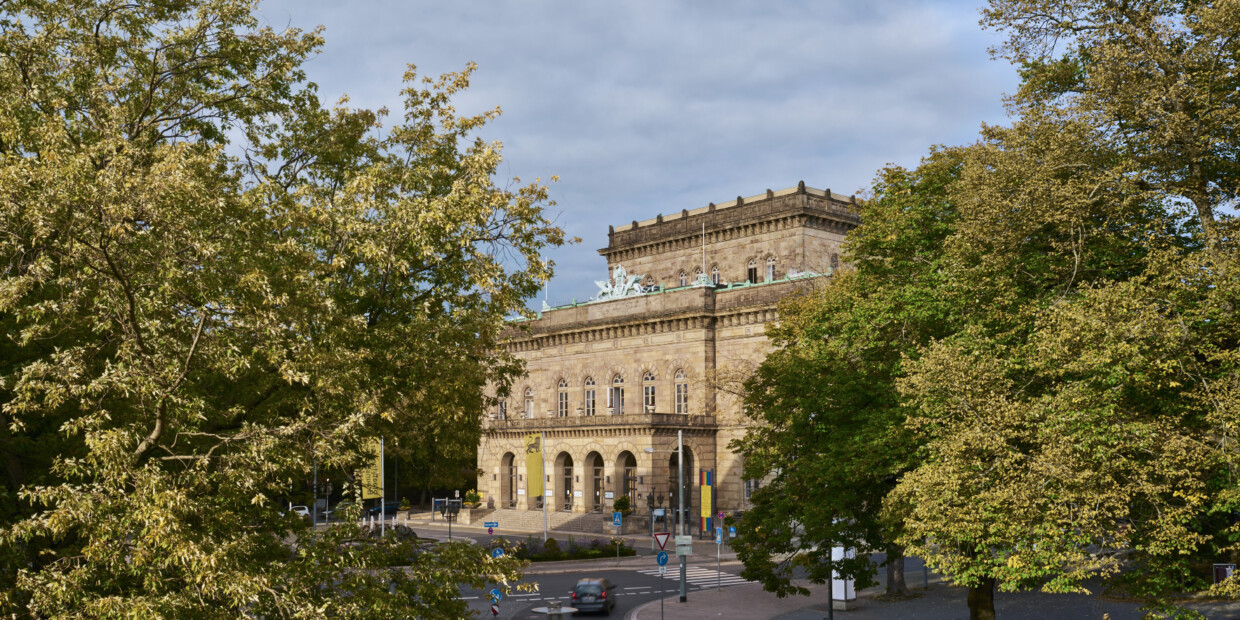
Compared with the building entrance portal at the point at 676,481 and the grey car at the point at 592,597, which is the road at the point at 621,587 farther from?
the building entrance portal at the point at 676,481

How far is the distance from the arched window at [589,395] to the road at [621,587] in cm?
2428

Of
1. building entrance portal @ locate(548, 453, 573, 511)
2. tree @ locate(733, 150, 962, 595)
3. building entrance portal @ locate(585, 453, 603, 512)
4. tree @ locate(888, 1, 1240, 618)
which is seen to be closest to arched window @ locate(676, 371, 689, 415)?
building entrance portal @ locate(585, 453, 603, 512)

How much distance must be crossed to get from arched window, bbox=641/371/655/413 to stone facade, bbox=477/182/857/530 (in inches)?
3.9

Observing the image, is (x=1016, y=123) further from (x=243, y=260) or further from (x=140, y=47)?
(x=140, y=47)

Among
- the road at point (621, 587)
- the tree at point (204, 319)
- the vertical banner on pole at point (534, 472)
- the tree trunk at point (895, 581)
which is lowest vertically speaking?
the road at point (621, 587)

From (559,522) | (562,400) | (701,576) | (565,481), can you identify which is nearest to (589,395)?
(562,400)

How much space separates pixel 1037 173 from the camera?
19219 millimetres

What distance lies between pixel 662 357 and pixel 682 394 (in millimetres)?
2925

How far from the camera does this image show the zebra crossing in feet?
148

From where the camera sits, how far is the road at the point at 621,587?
3709cm

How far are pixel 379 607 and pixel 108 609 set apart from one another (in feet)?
10.1

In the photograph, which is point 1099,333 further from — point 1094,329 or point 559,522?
point 559,522

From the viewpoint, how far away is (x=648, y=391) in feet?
236

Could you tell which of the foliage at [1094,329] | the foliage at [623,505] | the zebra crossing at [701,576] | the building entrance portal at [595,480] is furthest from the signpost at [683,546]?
the building entrance portal at [595,480]
